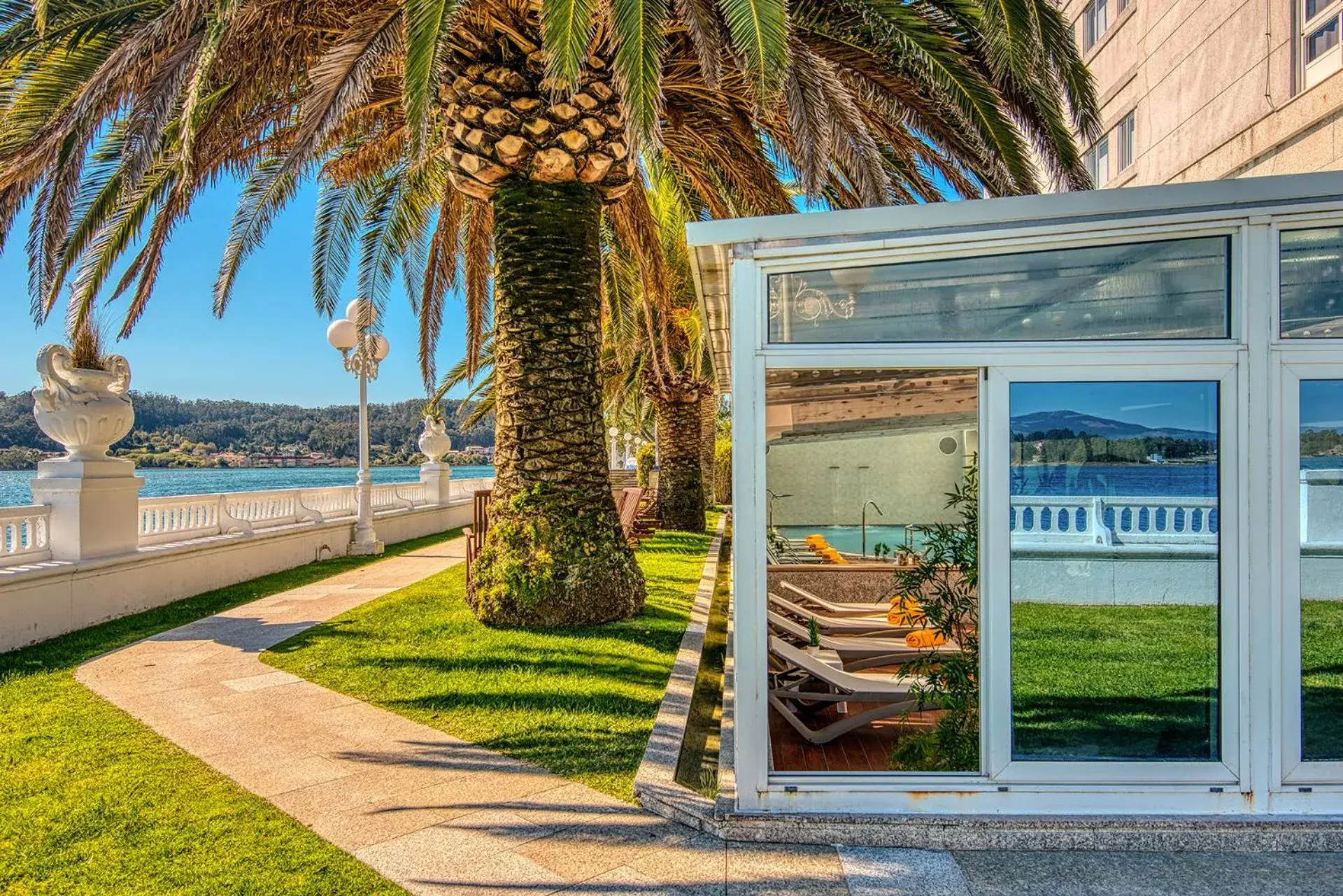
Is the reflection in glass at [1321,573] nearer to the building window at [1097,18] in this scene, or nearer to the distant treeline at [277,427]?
the building window at [1097,18]

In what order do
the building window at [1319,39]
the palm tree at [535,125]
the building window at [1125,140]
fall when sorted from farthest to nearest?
the building window at [1125,140], the building window at [1319,39], the palm tree at [535,125]

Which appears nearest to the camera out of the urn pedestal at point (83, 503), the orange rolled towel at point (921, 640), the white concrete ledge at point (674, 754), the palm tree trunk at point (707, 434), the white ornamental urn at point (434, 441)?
the white concrete ledge at point (674, 754)

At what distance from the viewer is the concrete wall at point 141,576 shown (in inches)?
339

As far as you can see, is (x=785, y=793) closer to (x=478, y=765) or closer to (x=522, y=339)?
(x=478, y=765)

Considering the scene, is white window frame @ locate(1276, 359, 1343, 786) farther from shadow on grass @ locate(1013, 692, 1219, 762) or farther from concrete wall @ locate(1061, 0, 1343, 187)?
concrete wall @ locate(1061, 0, 1343, 187)

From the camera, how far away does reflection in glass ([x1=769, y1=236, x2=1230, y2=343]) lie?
4.16 metres

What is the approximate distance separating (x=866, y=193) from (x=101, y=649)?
8.09 metres

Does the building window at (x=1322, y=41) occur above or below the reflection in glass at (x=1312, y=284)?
above

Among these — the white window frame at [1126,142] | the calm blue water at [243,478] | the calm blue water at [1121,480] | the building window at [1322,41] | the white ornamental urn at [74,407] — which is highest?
the white window frame at [1126,142]

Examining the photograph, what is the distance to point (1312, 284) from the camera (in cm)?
408

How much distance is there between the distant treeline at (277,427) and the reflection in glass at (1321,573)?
24525 mm

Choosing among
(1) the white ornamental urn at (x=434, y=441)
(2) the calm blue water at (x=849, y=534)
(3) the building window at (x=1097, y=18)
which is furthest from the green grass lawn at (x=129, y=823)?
(3) the building window at (x=1097, y=18)

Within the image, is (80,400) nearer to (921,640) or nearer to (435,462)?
(921,640)

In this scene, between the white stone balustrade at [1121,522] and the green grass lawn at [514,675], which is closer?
the white stone balustrade at [1121,522]
